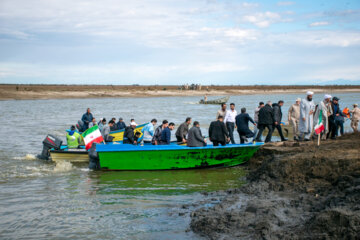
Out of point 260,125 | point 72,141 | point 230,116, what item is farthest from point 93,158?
point 260,125

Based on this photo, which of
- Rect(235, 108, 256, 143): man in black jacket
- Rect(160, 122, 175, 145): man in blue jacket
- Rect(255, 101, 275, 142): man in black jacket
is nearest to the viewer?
Rect(160, 122, 175, 145): man in blue jacket

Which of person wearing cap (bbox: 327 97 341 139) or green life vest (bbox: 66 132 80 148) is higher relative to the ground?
Answer: person wearing cap (bbox: 327 97 341 139)

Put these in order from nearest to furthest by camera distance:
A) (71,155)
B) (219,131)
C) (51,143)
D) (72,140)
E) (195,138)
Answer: (195,138), (219,131), (71,155), (51,143), (72,140)

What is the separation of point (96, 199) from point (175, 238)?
11.8 feet

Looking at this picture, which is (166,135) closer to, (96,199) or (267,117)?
(267,117)

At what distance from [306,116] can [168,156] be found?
16.4 feet

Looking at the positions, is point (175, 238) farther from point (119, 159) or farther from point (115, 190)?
point (119, 159)

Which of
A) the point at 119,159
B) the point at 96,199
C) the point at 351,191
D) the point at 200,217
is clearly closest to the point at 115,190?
the point at 96,199

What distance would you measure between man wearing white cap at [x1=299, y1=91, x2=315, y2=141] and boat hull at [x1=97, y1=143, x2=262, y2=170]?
6.24 ft

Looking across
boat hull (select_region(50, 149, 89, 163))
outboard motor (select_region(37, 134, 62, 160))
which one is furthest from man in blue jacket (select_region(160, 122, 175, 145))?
outboard motor (select_region(37, 134, 62, 160))

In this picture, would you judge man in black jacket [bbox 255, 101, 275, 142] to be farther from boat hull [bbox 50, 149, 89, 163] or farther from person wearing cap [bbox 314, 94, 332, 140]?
boat hull [bbox 50, 149, 89, 163]

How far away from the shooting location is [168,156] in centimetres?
1280

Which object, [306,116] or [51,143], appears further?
[51,143]

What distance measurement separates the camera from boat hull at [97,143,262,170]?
12711 mm
